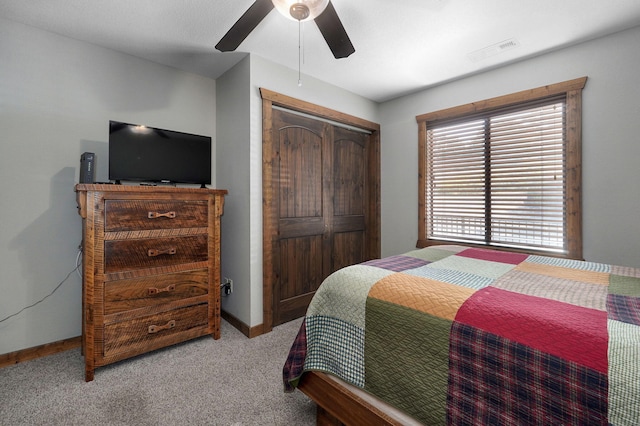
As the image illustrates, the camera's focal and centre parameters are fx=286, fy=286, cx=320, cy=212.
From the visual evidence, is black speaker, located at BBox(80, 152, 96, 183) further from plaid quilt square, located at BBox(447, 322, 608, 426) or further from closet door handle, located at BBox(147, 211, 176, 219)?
plaid quilt square, located at BBox(447, 322, 608, 426)

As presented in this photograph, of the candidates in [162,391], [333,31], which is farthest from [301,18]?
[162,391]

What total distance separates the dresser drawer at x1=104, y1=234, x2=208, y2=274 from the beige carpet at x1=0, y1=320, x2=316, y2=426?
71 centimetres

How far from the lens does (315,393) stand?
137 cm

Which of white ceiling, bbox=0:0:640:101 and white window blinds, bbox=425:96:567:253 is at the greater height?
white ceiling, bbox=0:0:640:101

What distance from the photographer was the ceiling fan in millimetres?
1420

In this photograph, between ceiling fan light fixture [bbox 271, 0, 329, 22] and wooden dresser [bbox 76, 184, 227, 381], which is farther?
wooden dresser [bbox 76, 184, 227, 381]

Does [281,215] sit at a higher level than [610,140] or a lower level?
lower

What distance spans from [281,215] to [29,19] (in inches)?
91.3

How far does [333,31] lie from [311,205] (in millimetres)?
1708

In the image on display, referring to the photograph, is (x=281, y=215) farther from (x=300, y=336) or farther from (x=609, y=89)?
(x=609, y=89)

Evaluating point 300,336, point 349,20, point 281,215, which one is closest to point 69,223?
point 281,215

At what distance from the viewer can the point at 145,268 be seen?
6.85ft

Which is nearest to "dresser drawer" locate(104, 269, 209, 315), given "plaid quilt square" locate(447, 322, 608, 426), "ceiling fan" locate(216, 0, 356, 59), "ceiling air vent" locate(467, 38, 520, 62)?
"ceiling fan" locate(216, 0, 356, 59)

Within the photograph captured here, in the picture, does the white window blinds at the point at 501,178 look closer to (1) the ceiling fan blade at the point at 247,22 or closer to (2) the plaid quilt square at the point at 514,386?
(2) the plaid quilt square at the point at 514,386
